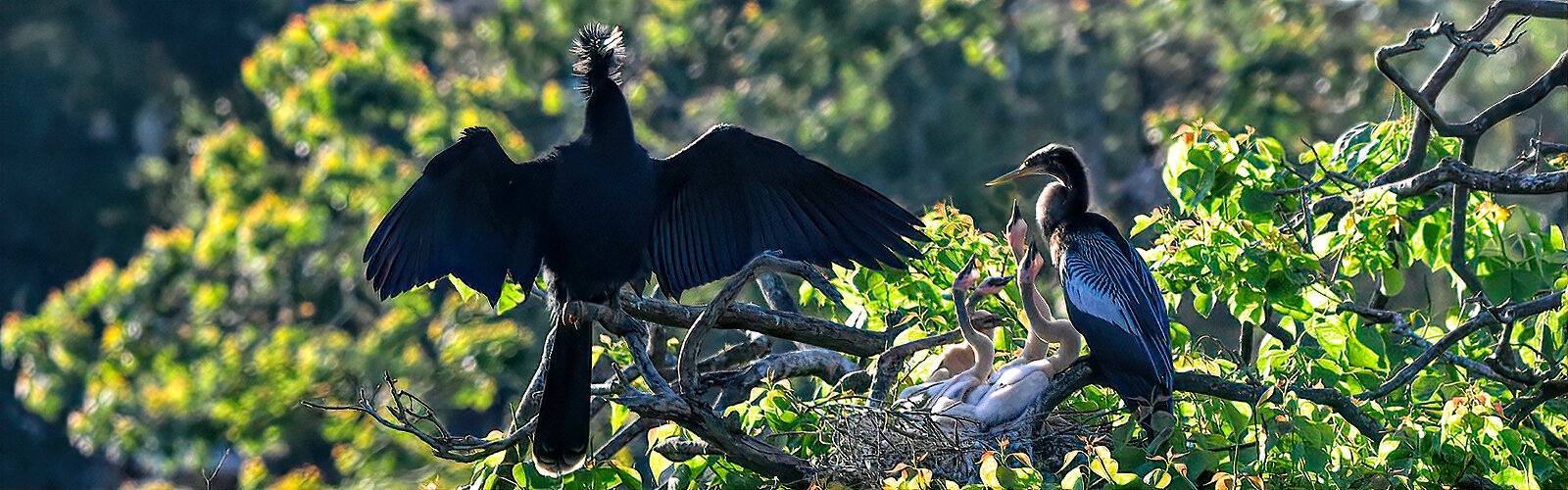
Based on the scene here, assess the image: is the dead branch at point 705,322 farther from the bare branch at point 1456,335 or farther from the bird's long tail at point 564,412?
the bare branch at point 1456,335

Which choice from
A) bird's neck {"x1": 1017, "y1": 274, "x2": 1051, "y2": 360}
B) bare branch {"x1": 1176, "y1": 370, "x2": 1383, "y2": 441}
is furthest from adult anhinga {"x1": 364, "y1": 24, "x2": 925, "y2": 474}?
bare branch {"x1": 1176, "y1": 370, "x2": 1383, "y2": 441}

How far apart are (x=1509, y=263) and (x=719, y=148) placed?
7.87 feet

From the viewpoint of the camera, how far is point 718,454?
196 inches

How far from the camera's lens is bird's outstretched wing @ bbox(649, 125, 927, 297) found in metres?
5.63

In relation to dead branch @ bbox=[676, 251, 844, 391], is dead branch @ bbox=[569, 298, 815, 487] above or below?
below

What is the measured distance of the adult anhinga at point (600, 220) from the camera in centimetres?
523

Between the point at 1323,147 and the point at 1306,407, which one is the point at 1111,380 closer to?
the point at 1306,407

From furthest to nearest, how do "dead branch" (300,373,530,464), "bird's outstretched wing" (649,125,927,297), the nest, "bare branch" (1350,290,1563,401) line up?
"bird's outstretched wing" (649,125,927,297)
"bare branch" (1350,290,1563,401)
the nest
"dead branch" (300,373,530,464)

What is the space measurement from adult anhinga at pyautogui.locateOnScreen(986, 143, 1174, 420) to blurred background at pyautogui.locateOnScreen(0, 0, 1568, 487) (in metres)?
6.48

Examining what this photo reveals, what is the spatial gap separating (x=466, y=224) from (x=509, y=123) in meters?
11.4

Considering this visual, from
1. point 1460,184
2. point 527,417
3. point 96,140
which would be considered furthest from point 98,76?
point 1460,184

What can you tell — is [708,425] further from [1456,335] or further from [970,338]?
[1456,335]

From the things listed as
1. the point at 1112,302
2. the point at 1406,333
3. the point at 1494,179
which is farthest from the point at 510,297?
the point at 1494,179

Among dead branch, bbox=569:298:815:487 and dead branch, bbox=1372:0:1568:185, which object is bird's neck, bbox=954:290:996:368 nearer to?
dead branch, bbox=569:298:815:487
